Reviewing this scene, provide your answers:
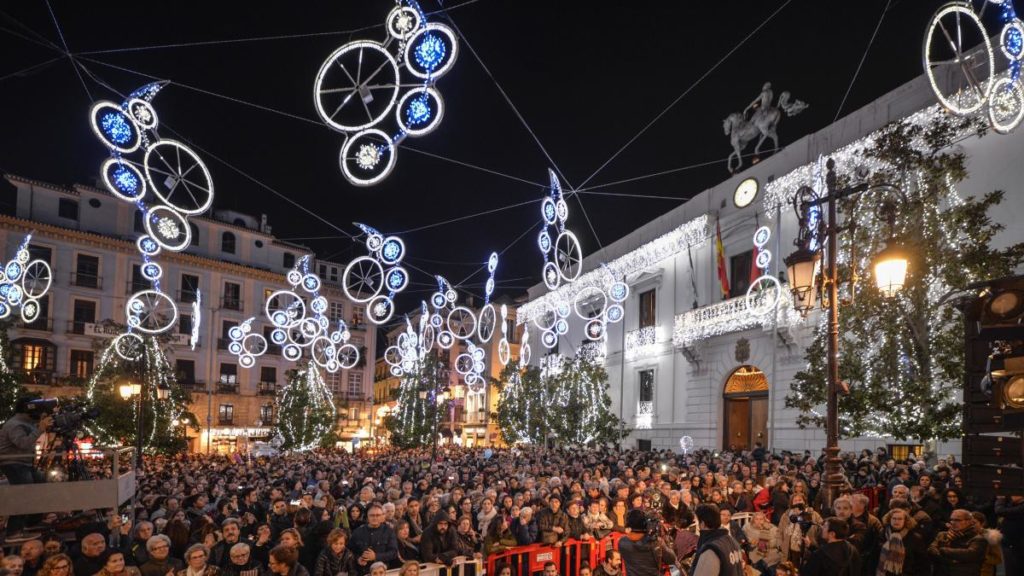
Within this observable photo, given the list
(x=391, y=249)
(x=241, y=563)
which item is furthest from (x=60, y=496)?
(x=391, y=249)

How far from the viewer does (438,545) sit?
9.01 m

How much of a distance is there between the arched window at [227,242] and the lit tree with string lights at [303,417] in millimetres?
19498

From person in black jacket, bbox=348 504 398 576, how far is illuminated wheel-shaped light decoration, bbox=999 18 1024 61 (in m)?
11.2

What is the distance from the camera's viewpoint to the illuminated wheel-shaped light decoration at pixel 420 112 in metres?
9.65

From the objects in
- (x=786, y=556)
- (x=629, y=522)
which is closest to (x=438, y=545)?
(x=629, y=522)

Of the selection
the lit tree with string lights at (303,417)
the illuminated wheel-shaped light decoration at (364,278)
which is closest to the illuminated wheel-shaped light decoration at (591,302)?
the illuminated wheel-shaped light decoration at (364,278)

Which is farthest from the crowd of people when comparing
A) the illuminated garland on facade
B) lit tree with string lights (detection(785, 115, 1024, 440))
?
the illuminated garland on facade

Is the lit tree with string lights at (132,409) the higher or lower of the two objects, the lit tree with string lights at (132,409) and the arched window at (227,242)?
the lower

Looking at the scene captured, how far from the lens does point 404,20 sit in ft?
31.4

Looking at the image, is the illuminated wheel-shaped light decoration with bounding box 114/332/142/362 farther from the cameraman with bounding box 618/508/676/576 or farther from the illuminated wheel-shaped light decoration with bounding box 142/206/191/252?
the cameraman with bounding box 618/508/676/576

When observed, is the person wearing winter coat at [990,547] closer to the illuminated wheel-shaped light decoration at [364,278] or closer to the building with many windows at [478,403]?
the illuminated wheel-shaped light decoration at [364,278]

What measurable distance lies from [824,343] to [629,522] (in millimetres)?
11898

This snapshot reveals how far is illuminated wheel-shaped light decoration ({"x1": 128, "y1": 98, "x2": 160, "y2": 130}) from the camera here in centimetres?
1119

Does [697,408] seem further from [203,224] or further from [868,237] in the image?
[203,224]
